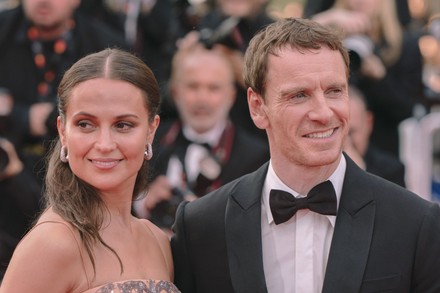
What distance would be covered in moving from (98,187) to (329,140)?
2.74ft

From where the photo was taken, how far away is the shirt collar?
3.81 meters

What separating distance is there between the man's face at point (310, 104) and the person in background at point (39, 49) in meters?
2.90

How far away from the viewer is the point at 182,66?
6691 mm

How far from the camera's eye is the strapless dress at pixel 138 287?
3582 mm

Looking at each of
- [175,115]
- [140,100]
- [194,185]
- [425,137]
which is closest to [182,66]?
[175,115]

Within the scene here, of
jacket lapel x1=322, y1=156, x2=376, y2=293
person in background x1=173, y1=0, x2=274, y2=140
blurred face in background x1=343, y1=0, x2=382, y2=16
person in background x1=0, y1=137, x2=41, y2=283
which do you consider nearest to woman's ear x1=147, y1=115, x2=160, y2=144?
jacket lapel x1=322, y1=156, x2=376, y2=293

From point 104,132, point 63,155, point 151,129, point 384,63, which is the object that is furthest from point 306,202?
point 384,63

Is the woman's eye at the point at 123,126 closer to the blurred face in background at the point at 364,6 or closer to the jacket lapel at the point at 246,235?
the jacket lapel at the point at 246,235

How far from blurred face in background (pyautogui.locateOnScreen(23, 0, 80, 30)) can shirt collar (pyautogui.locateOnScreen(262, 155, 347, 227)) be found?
3.05 meters

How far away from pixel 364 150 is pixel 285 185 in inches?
119

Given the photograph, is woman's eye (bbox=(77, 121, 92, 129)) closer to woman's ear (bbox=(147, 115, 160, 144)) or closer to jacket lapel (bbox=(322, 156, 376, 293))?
woman's ear (bbox=(147, 115, 160, 144))

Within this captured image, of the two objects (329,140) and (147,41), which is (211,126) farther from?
(329,140)

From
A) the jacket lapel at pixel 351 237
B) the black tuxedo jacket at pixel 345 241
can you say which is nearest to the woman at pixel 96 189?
the black tuxedo jacket at pixel 345 241

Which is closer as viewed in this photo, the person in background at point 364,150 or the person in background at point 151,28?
the person in background at point 364,150
